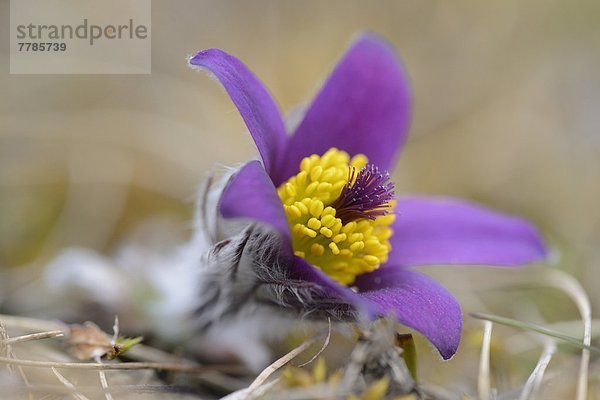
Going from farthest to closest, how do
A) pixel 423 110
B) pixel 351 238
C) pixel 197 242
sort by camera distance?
1. pixel 423 110
2. pixel 197 242
3. pixel 351 238

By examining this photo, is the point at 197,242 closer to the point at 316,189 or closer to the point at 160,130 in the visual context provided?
the point at 316,189

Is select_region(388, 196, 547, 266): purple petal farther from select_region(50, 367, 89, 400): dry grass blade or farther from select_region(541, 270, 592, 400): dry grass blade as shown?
select_region(50, 367, 89, 400): dry grass blade

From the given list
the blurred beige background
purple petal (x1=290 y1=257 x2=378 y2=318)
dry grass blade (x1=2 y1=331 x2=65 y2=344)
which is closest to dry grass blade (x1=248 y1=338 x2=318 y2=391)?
purple petal (x1=290 y1=257 x2=378 y2=318)

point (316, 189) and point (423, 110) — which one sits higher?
point (423, 110)

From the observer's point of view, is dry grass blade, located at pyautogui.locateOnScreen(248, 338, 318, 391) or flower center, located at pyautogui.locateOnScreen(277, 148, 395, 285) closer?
dry grass blade, located at pyautogui.locateOnScreen(248, 338, 318, 391)

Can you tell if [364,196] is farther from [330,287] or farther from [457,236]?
[457,236]

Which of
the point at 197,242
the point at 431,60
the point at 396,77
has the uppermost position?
the point at 431,60

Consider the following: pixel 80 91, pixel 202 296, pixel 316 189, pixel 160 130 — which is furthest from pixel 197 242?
pixel 80 91
